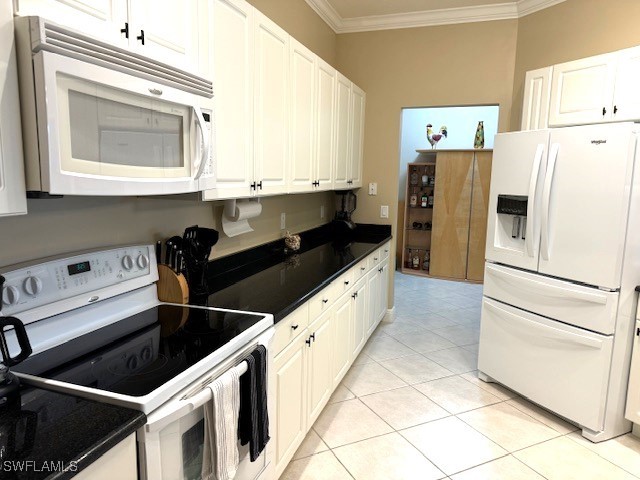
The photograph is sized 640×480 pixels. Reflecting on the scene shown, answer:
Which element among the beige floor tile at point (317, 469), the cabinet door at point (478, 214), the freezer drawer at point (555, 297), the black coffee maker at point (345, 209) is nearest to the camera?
the beige floor tile at point (317, 469)

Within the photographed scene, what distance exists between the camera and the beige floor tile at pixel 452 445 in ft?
7.47

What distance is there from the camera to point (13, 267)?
128 centimetres

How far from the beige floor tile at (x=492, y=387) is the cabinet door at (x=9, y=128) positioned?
119 inches

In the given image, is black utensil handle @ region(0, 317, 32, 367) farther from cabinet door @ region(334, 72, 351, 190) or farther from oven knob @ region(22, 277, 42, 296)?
cabinet door @ region(334, 72, 351, 190)

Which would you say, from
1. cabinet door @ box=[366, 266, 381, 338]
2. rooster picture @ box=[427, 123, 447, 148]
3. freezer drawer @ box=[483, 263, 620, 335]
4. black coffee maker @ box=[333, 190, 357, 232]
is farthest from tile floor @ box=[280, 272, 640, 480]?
rooster picture @ box=[427, 123, 447, 148]

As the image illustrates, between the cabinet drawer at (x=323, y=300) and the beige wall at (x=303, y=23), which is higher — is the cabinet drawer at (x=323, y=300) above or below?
below

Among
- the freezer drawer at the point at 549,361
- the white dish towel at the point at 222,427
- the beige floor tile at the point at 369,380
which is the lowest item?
the beige floor tile at the point at 369,380

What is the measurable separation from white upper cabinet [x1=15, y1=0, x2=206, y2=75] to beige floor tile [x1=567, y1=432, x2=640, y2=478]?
2806 millimetres

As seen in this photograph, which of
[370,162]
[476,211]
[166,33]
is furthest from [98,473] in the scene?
[476,211]

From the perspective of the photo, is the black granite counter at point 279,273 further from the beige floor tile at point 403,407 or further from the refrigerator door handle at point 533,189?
the refrigerator door handle at point 533,189

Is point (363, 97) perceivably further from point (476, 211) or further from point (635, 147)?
point (476, 211)

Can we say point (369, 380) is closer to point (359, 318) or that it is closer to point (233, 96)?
point (359, 318)

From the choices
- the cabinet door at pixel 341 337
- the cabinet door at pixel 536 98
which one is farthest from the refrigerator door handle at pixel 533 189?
the cabinet door at pixel 341 337

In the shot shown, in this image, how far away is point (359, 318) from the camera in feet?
10.6
